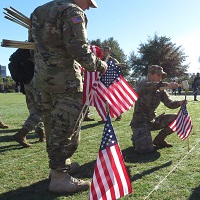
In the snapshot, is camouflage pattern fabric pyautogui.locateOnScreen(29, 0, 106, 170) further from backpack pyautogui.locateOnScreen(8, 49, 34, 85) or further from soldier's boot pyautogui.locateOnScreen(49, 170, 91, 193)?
backpack pyautogui.locateOnScreen(8, 49, 34, 85)

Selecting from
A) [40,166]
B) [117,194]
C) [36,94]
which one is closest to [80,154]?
[40,166]

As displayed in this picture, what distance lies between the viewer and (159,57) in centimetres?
6044

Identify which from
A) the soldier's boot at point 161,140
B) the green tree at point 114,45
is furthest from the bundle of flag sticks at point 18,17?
the green tree at point 114,45

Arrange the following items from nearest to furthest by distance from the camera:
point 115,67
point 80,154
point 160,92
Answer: point 115,67, point 80,154, point 160,92

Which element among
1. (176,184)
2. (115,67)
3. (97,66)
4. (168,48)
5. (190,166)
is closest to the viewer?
(97,66)

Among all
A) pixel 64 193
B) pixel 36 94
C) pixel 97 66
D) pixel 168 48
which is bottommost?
pixel 64 193

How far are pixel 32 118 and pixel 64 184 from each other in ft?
9.06

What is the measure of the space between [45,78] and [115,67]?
3.30ft

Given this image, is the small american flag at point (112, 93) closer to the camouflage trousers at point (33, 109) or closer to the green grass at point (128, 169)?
the green grass at point (128, 169)

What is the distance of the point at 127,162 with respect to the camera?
16.4 ft

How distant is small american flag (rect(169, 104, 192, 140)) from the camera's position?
554cm

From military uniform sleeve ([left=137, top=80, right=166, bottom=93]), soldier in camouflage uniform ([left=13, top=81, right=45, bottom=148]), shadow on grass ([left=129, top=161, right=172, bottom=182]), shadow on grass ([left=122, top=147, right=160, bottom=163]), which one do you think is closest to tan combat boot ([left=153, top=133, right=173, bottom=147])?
shadow on grass ([left=122, top=147, right=160, bottom=163])

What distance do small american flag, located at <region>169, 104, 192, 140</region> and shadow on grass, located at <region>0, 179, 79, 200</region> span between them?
2581 mm

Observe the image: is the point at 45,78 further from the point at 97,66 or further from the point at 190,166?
the point at 190,166
